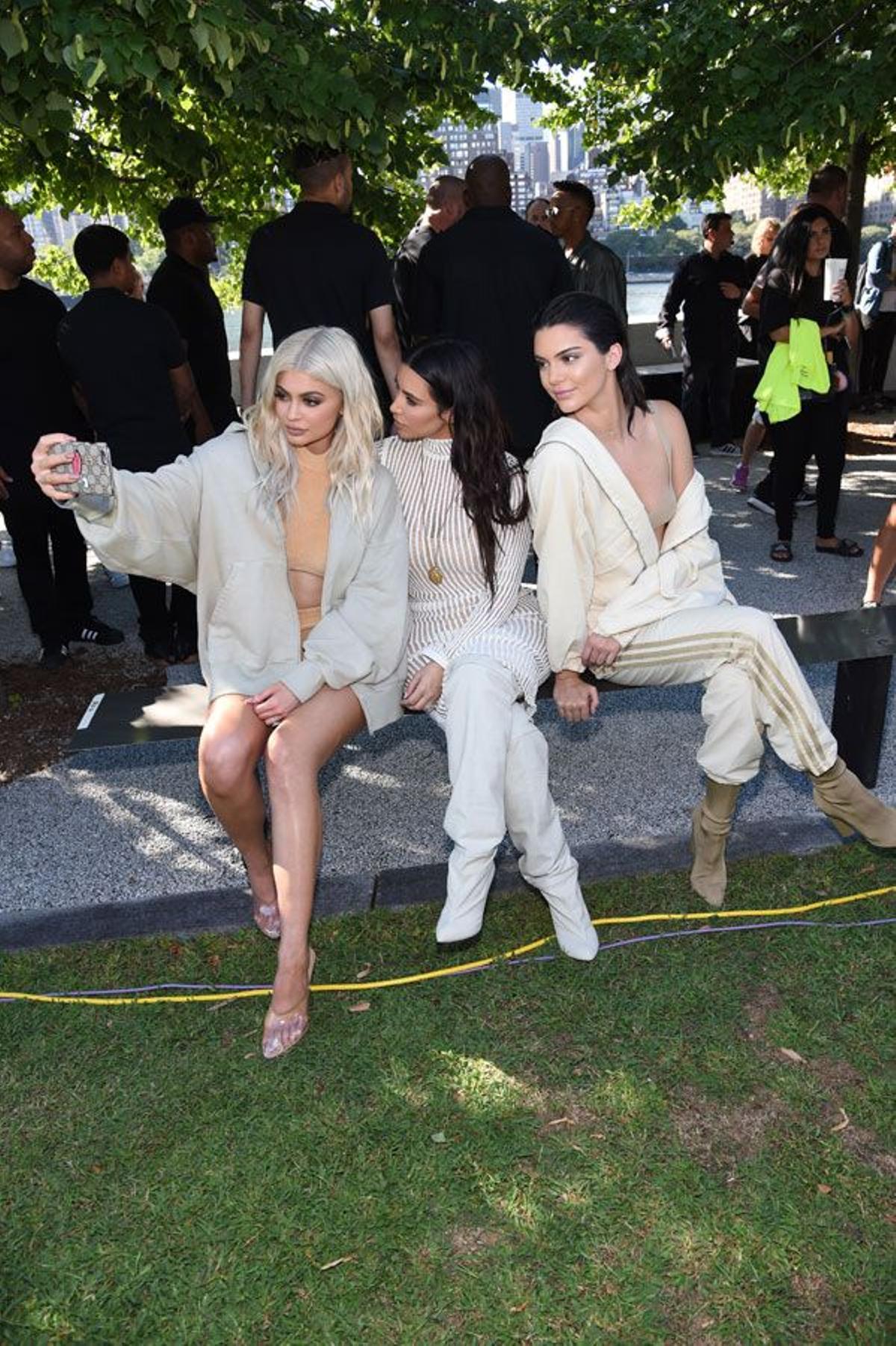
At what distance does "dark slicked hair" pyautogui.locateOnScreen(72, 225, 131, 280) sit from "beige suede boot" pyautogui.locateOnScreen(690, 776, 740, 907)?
11.8ft

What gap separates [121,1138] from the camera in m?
2.77

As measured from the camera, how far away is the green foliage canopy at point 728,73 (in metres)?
6.04

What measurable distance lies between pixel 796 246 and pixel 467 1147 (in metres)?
5.49

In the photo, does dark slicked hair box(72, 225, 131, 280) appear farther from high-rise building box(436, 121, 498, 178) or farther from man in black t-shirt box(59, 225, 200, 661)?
high-rise building box(436, 121, 498, 178)

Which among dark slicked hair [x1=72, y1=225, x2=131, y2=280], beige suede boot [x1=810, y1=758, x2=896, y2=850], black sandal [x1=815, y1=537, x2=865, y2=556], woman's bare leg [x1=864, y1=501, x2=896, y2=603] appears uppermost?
dark slicked hair [x1=72, y1=225, x2=131, y2=280]

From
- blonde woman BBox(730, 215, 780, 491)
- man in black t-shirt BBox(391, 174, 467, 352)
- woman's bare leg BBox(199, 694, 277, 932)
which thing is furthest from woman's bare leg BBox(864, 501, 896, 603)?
blonde woman BBox(730, 215, 780, 491)

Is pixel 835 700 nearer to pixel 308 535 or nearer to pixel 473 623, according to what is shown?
pixel 473 623

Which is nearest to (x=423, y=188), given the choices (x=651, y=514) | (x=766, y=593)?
(x=766, y=593)

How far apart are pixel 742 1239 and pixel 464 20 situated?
5426 mm

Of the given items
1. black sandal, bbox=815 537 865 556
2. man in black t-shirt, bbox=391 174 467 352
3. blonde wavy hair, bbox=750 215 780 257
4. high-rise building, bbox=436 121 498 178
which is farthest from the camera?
high-rise building, bbox=436 121 498 178

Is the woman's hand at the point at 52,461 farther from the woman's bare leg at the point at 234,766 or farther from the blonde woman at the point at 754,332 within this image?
the blonde woman at the point at 754,332

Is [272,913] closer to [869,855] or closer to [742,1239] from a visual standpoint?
[742,1239]

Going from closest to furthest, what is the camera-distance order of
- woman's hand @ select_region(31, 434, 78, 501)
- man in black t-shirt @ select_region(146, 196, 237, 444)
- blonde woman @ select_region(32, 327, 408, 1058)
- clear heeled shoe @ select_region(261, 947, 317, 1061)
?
woman's hand @ select_region(31, 434, 78, 501) → clear heeled shoe @ select_region(261, 947, 317, 1061) → blonde woman @ select_region(32, 327, 408, 1058) → man in black t-shirt @ select_region(146, 196, 237, 444)

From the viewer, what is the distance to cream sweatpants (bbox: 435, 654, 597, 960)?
3088 millimetres
